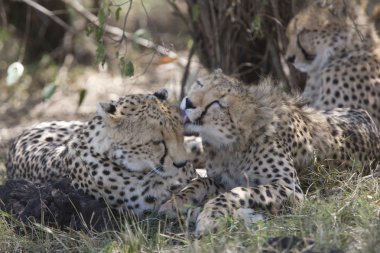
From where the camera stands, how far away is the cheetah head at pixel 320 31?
20.3ft

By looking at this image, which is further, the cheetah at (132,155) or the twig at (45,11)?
the twig at (45,11)

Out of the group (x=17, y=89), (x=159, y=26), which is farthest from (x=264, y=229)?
(x=159, y=26)

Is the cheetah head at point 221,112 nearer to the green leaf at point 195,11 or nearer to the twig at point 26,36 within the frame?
the green leaf at point 195,11

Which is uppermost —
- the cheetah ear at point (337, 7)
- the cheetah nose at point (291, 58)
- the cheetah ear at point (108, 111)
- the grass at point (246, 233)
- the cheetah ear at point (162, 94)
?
the cheetah ear at point (337, 7)

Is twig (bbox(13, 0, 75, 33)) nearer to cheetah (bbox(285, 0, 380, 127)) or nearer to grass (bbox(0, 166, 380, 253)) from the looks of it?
cheetah (bbox(285, 0, 380, 127))

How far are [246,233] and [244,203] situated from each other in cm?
44

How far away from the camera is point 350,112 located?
5.64m

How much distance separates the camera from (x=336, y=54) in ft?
20.6

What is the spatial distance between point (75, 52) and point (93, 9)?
74cm

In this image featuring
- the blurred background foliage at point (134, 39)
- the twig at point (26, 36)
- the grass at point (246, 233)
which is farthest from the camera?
the twig at point (26, 36)

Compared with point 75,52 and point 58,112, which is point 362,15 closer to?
point 58,112

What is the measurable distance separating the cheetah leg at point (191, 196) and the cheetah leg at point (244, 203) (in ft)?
0.41

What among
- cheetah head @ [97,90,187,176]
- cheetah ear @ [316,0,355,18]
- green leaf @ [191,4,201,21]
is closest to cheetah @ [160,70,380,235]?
A: cheetah head @ [97,90,187,176]

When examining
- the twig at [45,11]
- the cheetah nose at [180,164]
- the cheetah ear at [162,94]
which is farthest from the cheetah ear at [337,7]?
the twig at [45,11]
